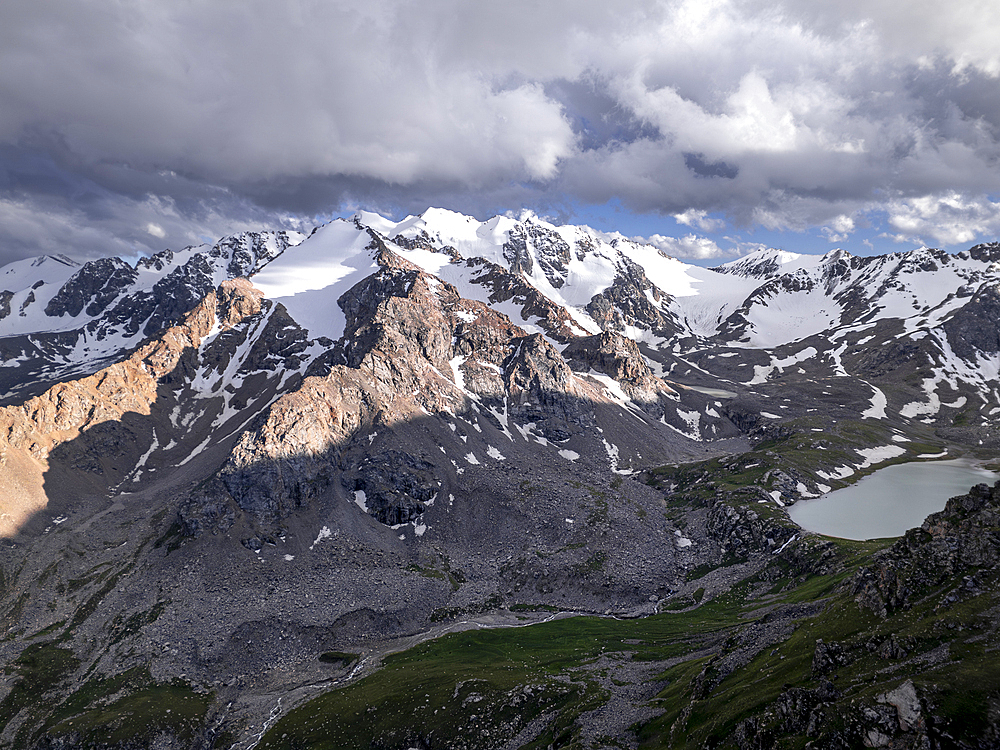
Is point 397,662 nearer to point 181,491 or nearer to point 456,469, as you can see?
point 456,469

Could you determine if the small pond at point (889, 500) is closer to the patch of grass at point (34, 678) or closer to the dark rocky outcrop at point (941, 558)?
the dark rocky outcrop at point (941, 558)

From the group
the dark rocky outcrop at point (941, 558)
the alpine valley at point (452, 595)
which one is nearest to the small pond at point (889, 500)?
the alpine valley at point (452, 595)

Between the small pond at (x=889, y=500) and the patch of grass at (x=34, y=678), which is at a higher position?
the patch of grass at (x=34, y=678)

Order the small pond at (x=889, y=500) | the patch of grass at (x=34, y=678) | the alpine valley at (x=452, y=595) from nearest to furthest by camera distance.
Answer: the alpine valley at (x=452, y=595), the patch of grass at (x=34, y=678), the small pond at (x=889, y=500)

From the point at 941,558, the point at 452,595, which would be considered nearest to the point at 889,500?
the point at 941,558

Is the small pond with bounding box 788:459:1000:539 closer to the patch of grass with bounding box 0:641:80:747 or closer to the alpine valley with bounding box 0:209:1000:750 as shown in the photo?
the alpine valley with bounding box 0:209:1000:750

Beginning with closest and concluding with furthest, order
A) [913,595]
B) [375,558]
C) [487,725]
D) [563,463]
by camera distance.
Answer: [913,595], [487,725], [375,558], [563,463]

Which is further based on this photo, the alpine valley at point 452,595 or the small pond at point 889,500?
the small pond at point 889,500

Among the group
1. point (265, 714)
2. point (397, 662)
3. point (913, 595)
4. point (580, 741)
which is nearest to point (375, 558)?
point (397, 662)
